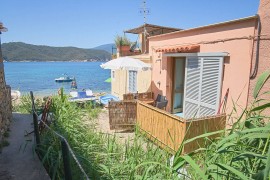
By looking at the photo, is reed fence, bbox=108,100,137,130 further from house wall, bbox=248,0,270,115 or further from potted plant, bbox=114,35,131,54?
potted plant, bbox=114,35,131,54

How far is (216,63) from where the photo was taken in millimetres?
7660

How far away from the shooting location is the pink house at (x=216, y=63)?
6.27 meters

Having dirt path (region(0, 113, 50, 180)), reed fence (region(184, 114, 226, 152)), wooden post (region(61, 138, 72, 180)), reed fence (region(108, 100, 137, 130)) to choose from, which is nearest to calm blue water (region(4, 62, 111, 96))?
reed fence (region(108, 100, 137, 130))

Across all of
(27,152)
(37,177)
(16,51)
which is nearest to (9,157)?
(27,152)

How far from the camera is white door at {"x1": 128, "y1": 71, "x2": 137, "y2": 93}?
48.0ft

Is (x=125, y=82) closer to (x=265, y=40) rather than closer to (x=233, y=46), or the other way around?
(x=233, y=46)

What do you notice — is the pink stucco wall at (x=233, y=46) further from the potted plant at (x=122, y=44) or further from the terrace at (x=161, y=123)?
the potted plant at (x=122, y=44)

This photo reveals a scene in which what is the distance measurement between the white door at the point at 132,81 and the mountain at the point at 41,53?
519 ft

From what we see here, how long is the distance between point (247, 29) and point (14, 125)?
9.82m

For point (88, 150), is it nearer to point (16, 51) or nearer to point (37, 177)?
point (37, 177)

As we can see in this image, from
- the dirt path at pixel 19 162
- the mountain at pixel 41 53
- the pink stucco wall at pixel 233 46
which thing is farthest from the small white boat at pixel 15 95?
the mountain at pixel 41 53

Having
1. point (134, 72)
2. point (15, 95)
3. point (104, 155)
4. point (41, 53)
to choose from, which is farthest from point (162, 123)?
point (41, 53)

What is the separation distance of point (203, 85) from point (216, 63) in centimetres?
109

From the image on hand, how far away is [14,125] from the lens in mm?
8766
